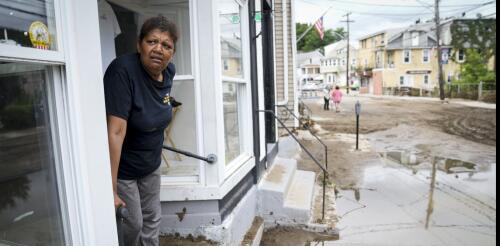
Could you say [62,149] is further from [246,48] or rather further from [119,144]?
[246,48]

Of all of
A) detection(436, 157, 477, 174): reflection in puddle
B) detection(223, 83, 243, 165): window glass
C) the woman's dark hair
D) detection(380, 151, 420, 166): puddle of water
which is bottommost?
detection(436, 157, 477, 174): reflection in puddle

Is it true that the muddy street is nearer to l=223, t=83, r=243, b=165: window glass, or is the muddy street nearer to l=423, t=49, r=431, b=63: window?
l=223, t=83, r=243, b=165: window glass

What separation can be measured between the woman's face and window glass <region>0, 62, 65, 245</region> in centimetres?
69

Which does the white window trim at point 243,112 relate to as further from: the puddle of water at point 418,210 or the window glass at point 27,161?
the window glass at point 27,161

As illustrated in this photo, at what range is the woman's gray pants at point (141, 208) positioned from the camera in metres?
2.22

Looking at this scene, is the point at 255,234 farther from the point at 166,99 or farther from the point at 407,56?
the point at 407,56

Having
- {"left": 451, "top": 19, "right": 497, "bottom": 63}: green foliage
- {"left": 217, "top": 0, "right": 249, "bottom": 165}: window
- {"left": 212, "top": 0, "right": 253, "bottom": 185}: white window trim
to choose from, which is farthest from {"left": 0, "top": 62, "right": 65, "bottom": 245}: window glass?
{"left": 451, "top": 19, "right": 497, "bottom": 63}: green foliage

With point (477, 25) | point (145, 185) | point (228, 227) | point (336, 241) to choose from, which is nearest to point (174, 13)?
point (145, 185)

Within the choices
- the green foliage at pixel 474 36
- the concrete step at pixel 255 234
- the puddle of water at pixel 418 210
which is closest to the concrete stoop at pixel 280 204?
the concrete step at pixel 255 234

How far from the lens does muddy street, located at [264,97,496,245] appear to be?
4367 mm

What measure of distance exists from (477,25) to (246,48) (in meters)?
40.9

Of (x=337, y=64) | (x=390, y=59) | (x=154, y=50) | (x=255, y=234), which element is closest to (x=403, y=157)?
(x=255, y=234)

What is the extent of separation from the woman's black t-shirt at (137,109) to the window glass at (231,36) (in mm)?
1370

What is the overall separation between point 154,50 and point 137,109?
352 millimetres
